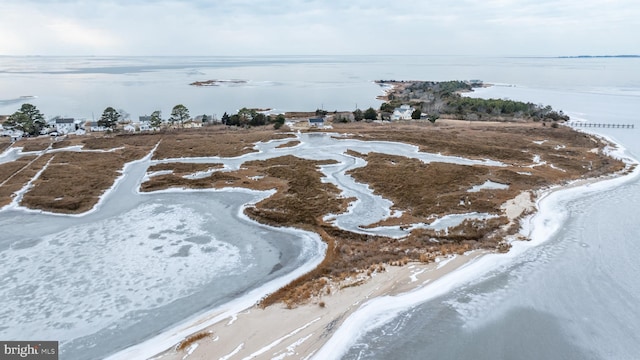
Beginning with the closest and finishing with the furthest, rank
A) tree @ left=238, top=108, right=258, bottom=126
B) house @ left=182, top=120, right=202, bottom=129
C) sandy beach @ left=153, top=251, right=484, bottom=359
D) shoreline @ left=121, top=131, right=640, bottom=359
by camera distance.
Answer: sandy beach @ left=153, top=251, right=484, bottom=359 → shoreline @ left=121, top=131, right=640, bottom=359 → house @ left=182, top=120, right=202, bottom=129 → tree @ left=238, top=108, right=258, bottom=126

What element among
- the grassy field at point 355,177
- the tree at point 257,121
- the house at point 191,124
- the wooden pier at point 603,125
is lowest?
the grassy field at point 355,177

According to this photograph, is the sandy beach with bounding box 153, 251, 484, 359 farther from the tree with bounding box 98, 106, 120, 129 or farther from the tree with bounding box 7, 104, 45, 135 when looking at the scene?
the tree with bounding box 7, 104, 45, 135

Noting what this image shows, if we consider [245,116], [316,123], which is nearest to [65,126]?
[245,116]

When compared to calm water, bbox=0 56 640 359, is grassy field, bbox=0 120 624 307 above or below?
above

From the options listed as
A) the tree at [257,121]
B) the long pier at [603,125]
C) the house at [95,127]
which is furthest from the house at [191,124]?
the long pier at [603,125]

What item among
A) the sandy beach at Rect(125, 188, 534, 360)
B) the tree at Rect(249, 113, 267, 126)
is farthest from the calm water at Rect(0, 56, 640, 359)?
the tree at Rect(249, 113, 267, 126)

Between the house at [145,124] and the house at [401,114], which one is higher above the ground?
the house at [401,114]

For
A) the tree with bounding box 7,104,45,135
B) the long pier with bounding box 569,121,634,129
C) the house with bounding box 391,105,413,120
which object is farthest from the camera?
the house with bounding box 391,105,413,120

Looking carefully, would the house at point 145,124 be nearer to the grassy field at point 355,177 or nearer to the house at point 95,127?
the house at point 95,127
